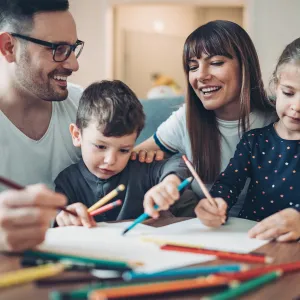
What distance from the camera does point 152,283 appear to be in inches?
27.2

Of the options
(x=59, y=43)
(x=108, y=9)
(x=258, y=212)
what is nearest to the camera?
(x=258, y=212)

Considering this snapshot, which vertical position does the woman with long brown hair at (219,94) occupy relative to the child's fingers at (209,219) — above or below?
above

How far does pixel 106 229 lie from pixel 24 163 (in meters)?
0.58

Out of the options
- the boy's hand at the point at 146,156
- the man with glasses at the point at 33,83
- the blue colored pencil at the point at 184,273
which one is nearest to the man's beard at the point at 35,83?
the man with glasses at the point at 33,83

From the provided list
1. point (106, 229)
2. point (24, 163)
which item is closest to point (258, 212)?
point (106, 229)

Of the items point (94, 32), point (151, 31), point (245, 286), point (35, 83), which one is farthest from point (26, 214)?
point (151, 31)

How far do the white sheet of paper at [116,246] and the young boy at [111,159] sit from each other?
23 centimetres

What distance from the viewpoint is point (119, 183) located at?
1441 millimetres

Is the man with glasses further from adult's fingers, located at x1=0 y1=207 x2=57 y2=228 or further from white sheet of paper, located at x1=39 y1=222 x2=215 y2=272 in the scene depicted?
adult's fingers, located at x1=0 y1=207 x2=57 y2=228

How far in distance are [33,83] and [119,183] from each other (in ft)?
1.38

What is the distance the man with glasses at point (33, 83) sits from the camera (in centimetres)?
155

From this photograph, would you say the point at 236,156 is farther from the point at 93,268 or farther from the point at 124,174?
the point at 93,268

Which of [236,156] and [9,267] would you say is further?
[236,156]

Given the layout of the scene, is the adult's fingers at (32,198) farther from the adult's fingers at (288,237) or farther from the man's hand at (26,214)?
the adult's fingers at (288,237)
